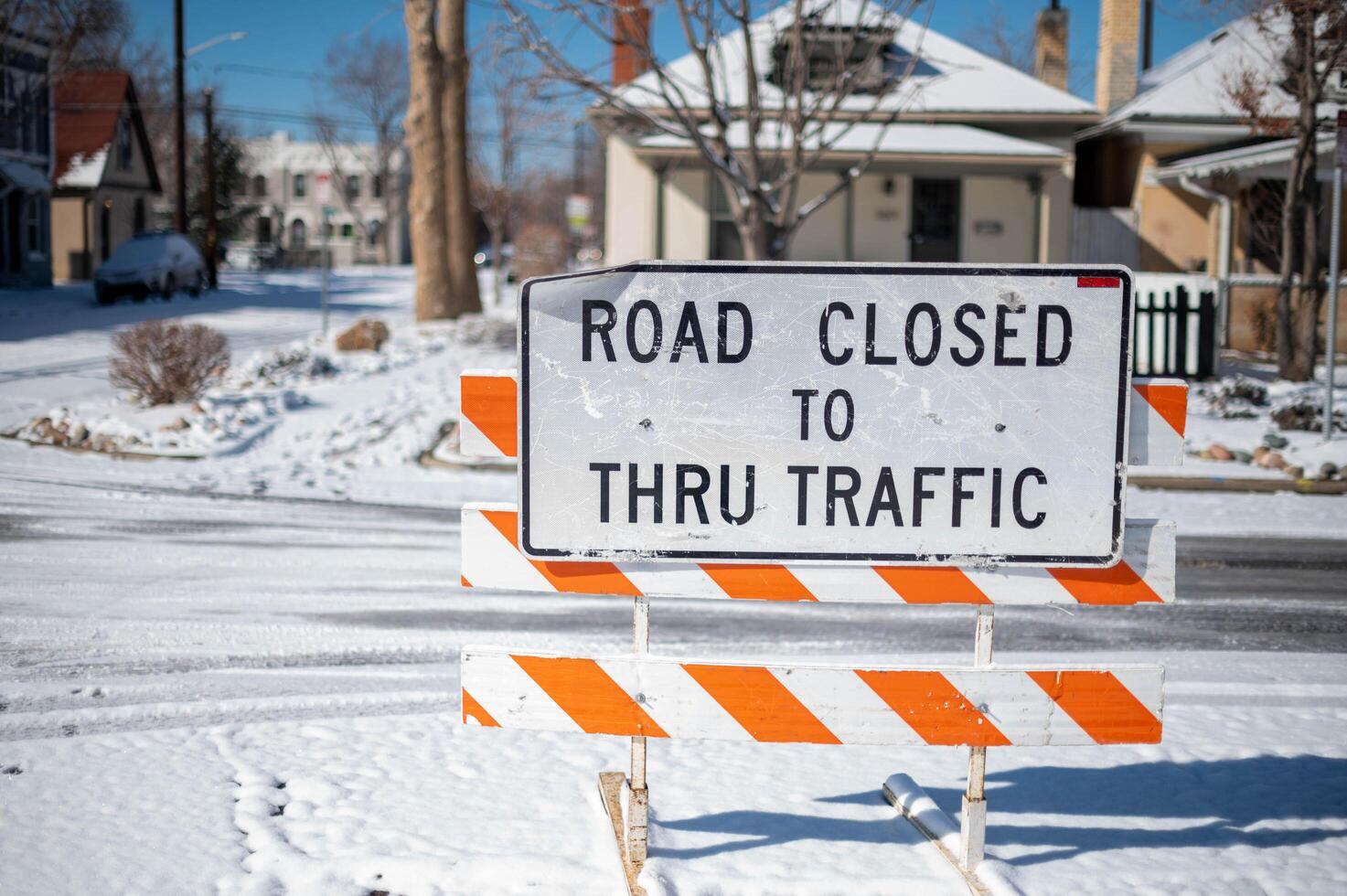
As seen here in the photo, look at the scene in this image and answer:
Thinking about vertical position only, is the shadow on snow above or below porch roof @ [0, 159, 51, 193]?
below

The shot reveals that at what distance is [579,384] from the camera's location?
12.2ft

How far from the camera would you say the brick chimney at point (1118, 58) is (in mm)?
28812

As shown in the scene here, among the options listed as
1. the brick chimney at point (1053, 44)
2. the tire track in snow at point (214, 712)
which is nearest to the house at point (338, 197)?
the brick chimney at point (1053, 44)

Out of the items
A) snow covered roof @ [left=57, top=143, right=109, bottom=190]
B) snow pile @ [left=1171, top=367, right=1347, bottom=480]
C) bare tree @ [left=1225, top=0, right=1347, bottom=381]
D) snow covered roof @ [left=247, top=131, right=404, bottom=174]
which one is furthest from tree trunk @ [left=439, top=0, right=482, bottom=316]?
snow covered roof @ [left=247, top=131, right=404, bottom=174]

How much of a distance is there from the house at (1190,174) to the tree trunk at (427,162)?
1381 centimetres

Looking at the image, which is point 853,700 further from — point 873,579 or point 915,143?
point 915,143

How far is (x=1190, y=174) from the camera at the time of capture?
24.3 m

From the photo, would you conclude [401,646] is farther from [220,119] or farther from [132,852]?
[220,119]

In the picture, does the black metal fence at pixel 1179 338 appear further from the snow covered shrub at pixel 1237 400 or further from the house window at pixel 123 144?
the house window at pixel 123 144

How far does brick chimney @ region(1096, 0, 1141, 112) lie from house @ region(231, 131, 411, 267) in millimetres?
60720

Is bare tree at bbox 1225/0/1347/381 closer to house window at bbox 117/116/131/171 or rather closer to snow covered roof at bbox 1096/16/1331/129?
snow covered roof at bbox 1096/16/1331/129

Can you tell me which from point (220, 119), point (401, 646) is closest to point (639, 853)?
point (401, 646)

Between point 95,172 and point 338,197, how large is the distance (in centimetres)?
3962

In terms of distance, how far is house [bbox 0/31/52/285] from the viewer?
35.9 metres
